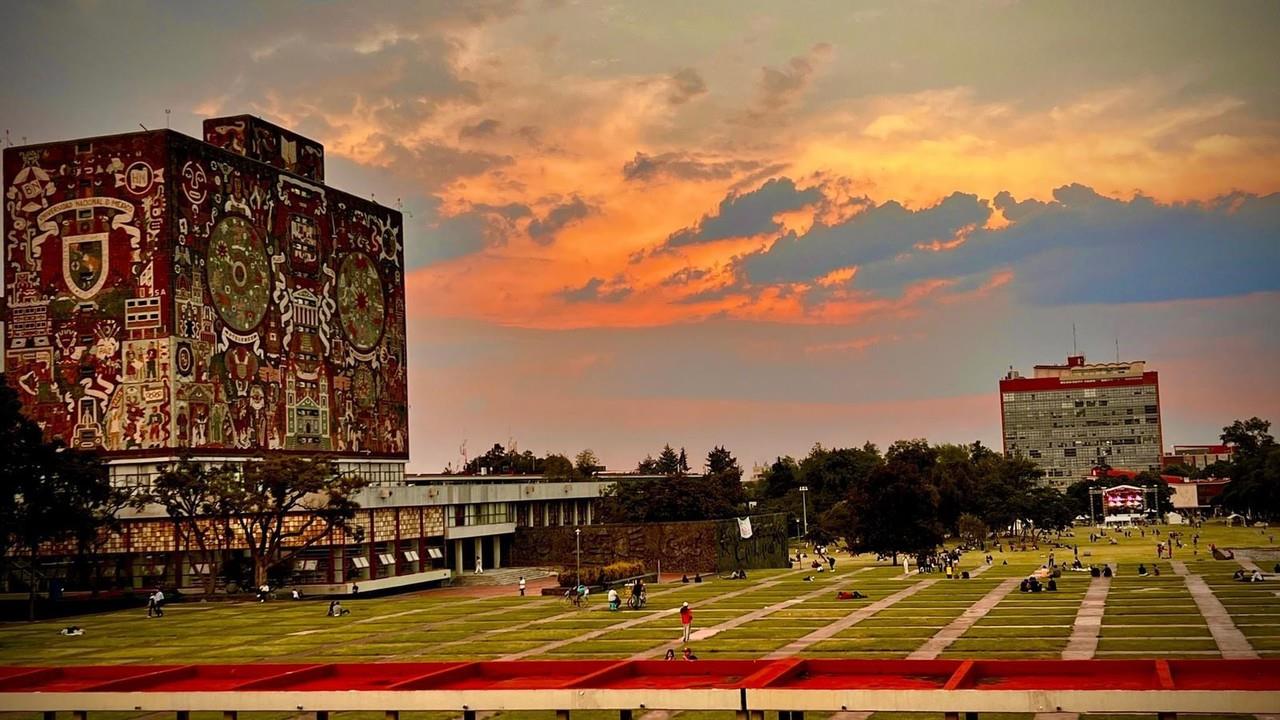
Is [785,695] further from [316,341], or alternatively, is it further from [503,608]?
[316,341]

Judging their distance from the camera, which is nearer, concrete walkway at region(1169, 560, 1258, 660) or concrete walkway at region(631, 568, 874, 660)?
concrete walkway at region(1169, 560, 1258, 660)

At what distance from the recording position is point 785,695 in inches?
912

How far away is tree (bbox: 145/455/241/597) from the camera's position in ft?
254

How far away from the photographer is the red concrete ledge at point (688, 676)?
23.8 meters

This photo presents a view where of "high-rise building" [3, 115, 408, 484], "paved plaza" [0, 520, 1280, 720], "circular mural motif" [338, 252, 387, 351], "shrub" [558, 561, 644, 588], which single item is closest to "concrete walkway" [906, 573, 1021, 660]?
"paved plaza" [0, 520, 1280, 720]

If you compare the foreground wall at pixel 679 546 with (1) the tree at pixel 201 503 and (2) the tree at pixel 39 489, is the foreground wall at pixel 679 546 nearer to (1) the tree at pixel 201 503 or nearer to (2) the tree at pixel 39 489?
(1) the tree at pixel 201 503

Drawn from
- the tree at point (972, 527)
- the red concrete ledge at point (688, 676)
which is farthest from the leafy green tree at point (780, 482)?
the red concrete ledge at point (688, 676)

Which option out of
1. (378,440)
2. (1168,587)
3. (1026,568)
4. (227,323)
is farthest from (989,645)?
(378,440)

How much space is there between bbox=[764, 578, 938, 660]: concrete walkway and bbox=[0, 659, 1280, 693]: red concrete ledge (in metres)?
17.2

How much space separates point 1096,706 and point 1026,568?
2701 inches

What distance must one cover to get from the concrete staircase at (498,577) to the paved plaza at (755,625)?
14.2m

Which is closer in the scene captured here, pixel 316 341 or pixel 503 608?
pixel 503 608

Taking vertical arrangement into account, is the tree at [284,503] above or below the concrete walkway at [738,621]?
above

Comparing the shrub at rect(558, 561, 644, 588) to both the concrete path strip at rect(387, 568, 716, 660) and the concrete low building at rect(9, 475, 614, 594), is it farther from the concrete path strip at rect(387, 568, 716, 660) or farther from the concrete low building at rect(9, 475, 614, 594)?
the concrete low building at rect(9, 475, 614, 594)
